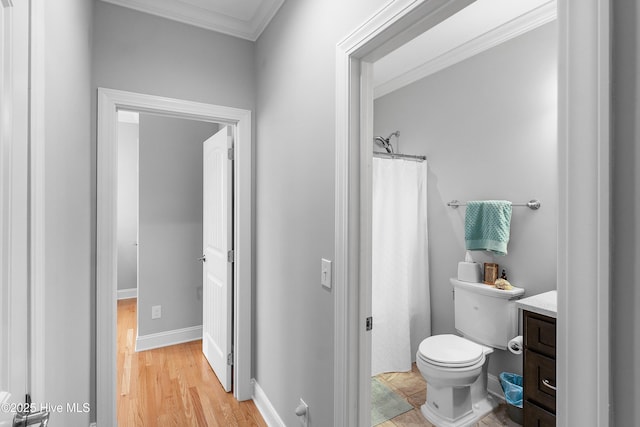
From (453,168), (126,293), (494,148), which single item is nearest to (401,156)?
(453,168)

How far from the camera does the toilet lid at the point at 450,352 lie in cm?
194

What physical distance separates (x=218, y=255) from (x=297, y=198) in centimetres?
116

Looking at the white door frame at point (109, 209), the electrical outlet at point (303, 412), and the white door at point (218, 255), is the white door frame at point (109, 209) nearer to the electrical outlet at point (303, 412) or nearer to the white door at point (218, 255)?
the white door at point (218, 255)

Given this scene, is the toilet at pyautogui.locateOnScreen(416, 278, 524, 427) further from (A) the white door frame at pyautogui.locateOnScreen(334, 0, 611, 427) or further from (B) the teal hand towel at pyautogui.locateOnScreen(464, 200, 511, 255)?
(A) the white door frame at pyautogui.locateOnScreen(334, 0, 611, 427)

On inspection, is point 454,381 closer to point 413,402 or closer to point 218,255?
point 413,402

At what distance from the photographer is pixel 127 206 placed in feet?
16.8

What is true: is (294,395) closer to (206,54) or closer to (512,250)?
(512,250)

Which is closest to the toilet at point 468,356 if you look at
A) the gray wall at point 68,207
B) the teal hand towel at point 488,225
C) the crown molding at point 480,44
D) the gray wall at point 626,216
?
the teal hand towel at point 488,225

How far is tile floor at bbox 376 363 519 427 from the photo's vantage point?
80.9 inches

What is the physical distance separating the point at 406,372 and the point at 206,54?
2.85m

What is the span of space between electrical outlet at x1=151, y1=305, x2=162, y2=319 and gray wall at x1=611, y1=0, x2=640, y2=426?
342cm

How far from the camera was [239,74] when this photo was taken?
230cm

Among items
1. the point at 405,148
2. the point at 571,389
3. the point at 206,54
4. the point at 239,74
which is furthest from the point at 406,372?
the point at 206,54

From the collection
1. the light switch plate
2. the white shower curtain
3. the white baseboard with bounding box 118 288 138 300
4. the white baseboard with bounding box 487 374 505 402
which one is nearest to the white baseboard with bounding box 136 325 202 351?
the white shower curtain
